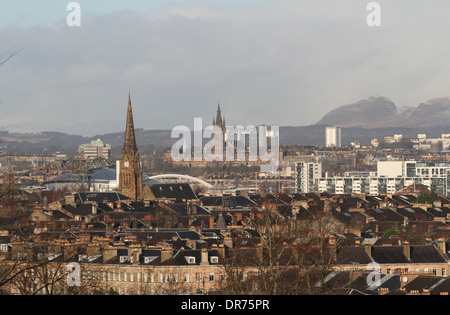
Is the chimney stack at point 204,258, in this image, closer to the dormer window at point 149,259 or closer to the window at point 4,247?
the dormer window at point 149,259

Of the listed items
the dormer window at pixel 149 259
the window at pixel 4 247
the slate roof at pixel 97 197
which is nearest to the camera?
the dormer window at pixel 149 259

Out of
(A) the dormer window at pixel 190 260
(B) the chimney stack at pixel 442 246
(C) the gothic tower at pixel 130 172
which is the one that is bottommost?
(A) the dormer window at pixel 190 260

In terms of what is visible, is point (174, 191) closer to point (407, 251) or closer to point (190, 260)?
point (190, 260)

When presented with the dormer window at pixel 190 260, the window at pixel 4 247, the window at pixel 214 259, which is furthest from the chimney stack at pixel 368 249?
the window at pixel 4 247

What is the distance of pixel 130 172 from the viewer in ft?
464

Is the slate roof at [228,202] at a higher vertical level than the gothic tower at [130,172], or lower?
lower

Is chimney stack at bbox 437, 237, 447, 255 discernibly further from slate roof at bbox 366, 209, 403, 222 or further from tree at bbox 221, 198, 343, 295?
slate roof at bbox 366, 209, 403, 222

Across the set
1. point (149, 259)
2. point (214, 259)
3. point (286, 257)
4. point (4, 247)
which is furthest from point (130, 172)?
point (286, 257)

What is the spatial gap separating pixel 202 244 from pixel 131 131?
95.1 metres

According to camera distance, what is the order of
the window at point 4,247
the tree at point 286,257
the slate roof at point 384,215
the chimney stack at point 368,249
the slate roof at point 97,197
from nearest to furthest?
the tree at point 286,257
the chimney stack at point 368,249
the window at point 4,247
the slate roof at point 384,215
the slate roof at point 97,197

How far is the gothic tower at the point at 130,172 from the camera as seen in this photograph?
138m

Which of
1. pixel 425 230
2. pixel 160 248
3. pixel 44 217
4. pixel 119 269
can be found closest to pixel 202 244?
pixel 160 248

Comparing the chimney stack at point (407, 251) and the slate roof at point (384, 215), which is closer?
the chimney stack at point (407, 251)
